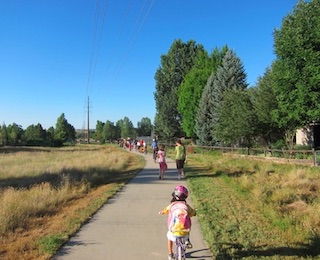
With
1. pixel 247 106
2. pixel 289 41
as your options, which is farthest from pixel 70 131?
pixel 289 41

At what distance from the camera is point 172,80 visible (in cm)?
6353

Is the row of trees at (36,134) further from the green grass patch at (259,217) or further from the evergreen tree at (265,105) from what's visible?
the green grass patch at (259,217)

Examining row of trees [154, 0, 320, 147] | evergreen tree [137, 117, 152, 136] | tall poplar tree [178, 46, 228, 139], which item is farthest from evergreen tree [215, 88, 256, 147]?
evergreen tree [137, 117, 152, 136]

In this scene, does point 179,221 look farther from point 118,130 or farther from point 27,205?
point 118,130

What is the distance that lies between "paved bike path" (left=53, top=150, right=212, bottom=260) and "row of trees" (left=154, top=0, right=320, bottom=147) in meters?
12.6

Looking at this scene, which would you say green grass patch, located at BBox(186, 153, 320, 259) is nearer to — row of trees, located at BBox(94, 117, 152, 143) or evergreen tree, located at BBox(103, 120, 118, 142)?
row of trees, located at BBox(94, 117, 152, 143)

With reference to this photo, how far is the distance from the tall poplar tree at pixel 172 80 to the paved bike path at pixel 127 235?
50.9 metres

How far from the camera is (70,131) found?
134 m

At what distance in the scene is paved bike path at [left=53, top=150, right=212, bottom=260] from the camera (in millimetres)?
6246

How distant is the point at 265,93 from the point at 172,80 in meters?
36.3

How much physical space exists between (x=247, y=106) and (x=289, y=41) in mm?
9805

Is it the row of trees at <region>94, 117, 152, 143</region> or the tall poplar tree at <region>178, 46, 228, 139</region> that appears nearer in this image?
the tall poplar tree at <region>178, 46, 228, 139</region>

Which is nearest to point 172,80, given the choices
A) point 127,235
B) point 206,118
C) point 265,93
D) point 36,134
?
point 206,118

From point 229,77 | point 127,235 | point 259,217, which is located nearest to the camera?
point 127,235
